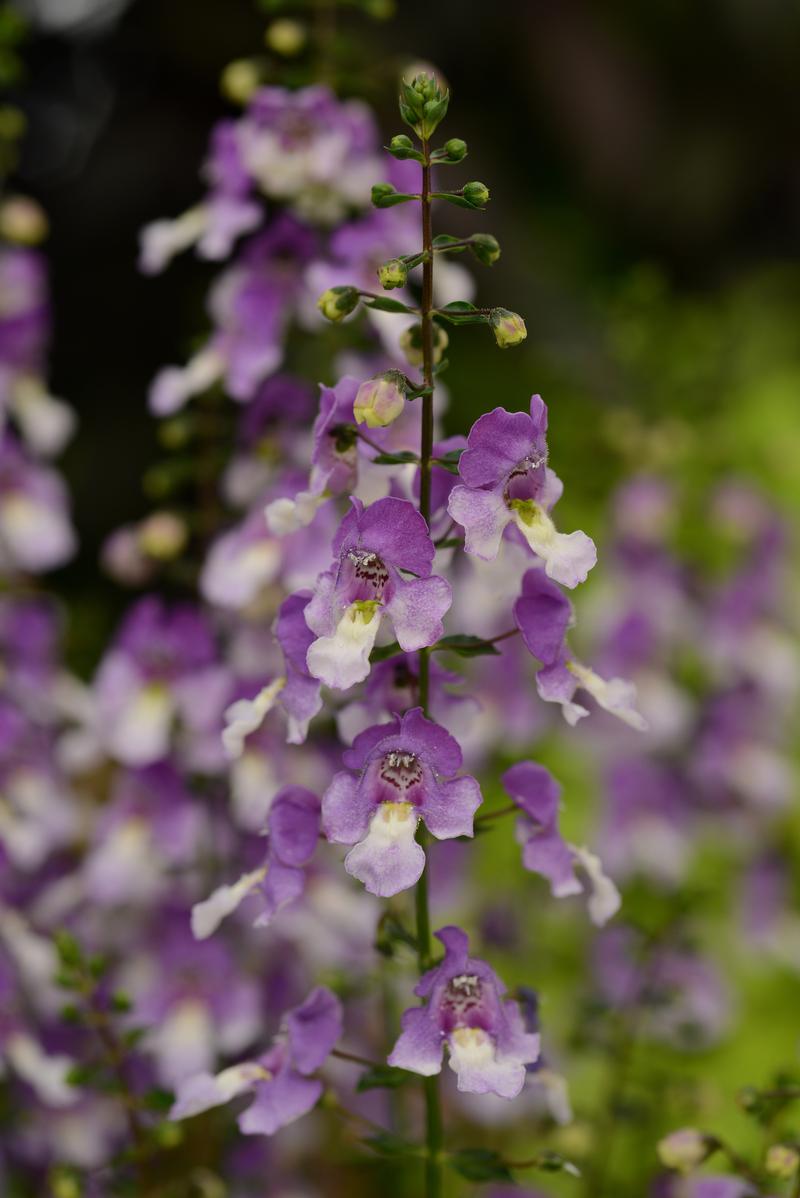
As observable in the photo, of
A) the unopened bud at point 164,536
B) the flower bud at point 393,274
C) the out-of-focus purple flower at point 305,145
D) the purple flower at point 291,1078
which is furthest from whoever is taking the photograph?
the unopened bud at point 164,536

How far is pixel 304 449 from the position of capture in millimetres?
1396

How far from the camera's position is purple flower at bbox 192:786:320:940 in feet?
3.17

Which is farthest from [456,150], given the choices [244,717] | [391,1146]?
[391,1146]

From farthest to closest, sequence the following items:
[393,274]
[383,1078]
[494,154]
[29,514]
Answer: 1. [494,154]
2. [29,514]
3. [383,1078]
4. [393,274]

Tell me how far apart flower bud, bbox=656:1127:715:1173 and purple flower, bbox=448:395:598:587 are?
0.40 m

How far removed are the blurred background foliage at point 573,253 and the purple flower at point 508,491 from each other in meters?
0.72

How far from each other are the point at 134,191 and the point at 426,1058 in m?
2.76

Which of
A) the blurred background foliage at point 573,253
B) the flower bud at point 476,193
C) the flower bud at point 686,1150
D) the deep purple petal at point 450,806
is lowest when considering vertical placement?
the blurred background foliage at point 573,253

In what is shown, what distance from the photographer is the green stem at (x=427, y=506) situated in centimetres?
87

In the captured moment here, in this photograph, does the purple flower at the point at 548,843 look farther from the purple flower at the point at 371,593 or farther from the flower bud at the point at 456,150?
the flower bud at the point at 456,150

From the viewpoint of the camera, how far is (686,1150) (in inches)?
39.3

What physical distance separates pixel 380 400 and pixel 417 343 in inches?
5.2

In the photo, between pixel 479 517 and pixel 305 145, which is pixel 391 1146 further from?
A: pixel 305 145

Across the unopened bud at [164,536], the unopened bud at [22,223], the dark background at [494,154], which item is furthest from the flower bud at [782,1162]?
the dark background at [494,154]
